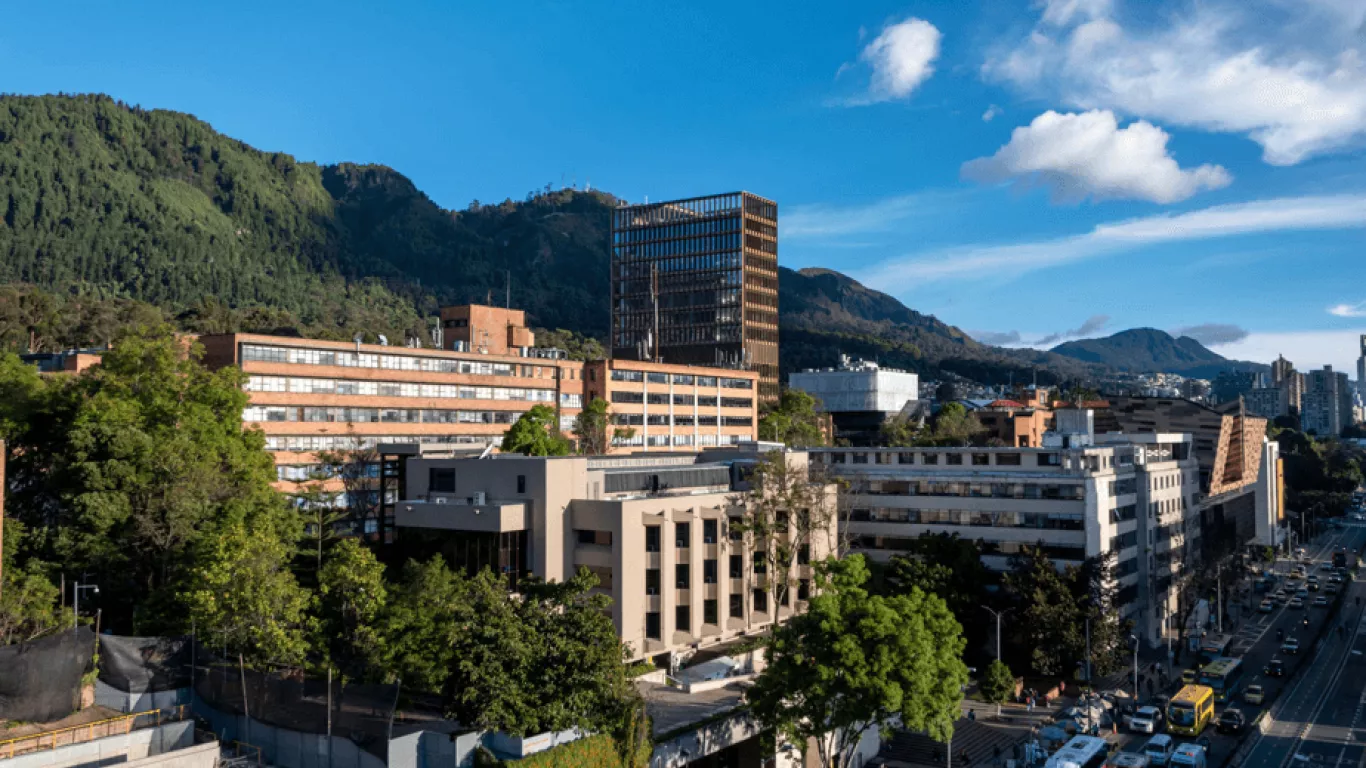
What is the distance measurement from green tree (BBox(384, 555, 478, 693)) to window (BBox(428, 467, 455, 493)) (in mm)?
13908

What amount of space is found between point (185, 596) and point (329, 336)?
10367 centimetres

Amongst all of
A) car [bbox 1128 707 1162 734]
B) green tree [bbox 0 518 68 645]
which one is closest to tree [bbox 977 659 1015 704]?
car [bbox 1128 707 1162 734]

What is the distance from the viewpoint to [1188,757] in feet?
177

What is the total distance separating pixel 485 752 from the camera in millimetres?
42188

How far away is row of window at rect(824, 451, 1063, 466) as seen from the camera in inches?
3376

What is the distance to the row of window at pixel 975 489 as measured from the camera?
270ft

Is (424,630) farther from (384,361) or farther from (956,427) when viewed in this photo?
(956,427)

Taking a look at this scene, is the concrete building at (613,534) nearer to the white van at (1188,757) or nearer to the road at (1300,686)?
the white van at (1188,757)

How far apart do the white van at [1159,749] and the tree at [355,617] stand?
144 feet

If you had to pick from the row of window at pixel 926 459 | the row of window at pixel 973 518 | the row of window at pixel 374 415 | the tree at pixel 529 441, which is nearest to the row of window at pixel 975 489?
the row of window at pixel 973 518

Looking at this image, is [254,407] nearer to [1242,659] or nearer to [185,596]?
[185,596]

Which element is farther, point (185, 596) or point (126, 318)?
point (126, 318)

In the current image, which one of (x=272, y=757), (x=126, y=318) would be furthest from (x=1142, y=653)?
(x=126, y=318)

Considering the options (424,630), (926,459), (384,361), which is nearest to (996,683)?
(926,459)
